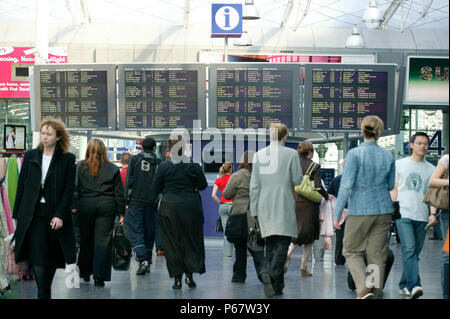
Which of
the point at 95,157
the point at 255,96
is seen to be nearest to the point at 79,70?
the point at 255,96

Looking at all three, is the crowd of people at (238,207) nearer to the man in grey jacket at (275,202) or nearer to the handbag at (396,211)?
the man in grey jacket at (275,202)

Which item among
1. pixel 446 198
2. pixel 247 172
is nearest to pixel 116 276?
pixel 247 172

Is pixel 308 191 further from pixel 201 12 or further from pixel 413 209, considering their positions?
pixel 201 12

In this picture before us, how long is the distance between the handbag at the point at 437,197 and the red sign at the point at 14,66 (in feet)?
65.8

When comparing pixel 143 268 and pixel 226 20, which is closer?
pixel 143 268

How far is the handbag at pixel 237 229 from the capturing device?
8.38 m

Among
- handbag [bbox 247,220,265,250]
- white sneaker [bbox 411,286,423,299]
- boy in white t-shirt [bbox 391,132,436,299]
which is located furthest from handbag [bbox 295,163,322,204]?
white sneaker [bbox 411,286,423,299]

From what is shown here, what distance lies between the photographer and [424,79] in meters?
23.9

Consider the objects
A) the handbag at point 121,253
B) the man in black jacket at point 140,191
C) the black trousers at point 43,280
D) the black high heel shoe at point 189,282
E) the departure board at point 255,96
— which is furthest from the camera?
the departure board at point 255,96

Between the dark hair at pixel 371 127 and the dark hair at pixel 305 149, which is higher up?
the dark hair at pixel 371 127

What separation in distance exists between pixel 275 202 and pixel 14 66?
19.5 m

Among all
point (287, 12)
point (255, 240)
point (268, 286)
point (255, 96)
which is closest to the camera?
point (268, 286)

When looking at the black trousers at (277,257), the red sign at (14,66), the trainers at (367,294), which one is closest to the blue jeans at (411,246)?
the trainers at (367,294)

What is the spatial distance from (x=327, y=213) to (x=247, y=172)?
2.30 metres
